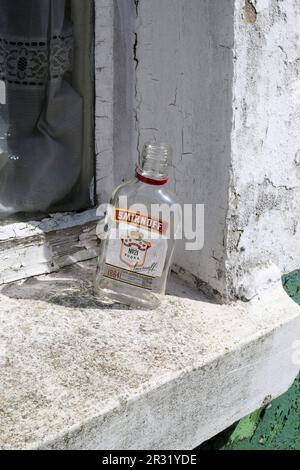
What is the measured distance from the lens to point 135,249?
4.46ft

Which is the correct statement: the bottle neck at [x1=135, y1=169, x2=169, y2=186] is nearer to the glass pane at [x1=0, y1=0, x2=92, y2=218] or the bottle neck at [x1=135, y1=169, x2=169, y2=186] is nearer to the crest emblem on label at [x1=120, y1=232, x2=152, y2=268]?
the crest emblem on label at [x1=120, y1=232, x2=152, y2=268]

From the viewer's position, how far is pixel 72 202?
1.55m

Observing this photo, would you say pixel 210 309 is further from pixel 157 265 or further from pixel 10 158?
pixel 10 158

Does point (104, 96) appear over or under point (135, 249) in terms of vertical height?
over

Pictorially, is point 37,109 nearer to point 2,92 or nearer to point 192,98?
point 2,92

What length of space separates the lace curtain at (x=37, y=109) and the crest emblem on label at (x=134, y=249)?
242 millimetres

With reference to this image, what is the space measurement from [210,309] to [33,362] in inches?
16.6

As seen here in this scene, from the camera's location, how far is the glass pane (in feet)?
4.39

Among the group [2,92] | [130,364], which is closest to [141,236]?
[130,364]

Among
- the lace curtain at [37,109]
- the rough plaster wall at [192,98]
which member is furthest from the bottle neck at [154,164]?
the lace curtain at [37,109]

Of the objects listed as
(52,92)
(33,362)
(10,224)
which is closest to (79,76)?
(52,92)

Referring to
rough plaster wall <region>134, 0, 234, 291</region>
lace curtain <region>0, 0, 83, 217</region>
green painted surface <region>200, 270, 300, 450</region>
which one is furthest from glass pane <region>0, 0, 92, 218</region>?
green painted surface <region>200, 270, 300, 450</region>

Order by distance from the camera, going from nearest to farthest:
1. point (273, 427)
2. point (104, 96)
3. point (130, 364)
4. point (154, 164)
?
point (130, 364) → point (154, 164) → point (104, 96) → point (273, 427)

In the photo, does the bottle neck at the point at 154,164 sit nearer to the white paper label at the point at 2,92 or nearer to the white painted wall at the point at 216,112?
the white painted wall at the point at 216,112
